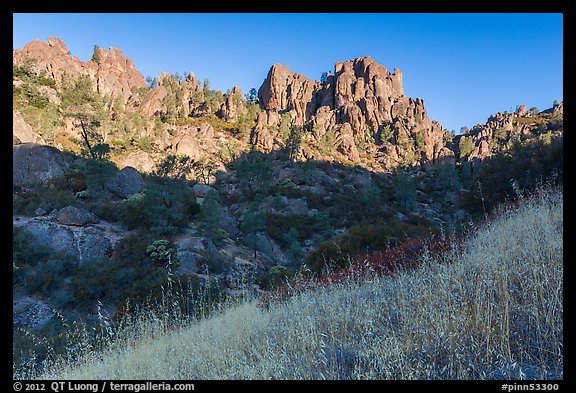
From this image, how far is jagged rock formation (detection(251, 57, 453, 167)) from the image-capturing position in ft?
256

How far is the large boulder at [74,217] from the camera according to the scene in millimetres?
18344

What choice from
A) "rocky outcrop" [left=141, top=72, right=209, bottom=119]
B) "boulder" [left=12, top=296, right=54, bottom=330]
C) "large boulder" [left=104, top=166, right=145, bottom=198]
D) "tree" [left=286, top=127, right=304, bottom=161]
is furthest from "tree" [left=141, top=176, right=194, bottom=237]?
"rocky outcrop" [left=141, top=72, right=209, bottom=119]

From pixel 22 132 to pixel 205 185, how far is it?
2037 centimetres

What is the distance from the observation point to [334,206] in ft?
114

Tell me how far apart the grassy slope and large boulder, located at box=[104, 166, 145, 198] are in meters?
23.9

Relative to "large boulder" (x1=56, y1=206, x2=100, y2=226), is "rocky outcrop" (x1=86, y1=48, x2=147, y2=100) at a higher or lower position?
higher

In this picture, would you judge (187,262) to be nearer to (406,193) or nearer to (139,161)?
(139,161)

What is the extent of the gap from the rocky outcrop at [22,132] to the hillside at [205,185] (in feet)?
0.53

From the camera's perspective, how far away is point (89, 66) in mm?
75500

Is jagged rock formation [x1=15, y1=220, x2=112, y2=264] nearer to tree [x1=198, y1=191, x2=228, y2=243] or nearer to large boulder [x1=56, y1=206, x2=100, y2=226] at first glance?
large boulder [x1=56, y1=206, x2=100, y2=226]

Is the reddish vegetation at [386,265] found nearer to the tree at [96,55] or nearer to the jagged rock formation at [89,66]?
the jagged rock formation at [89,66]

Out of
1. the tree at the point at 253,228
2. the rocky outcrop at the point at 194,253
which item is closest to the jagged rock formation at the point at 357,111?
the tree at the point at 253,228
